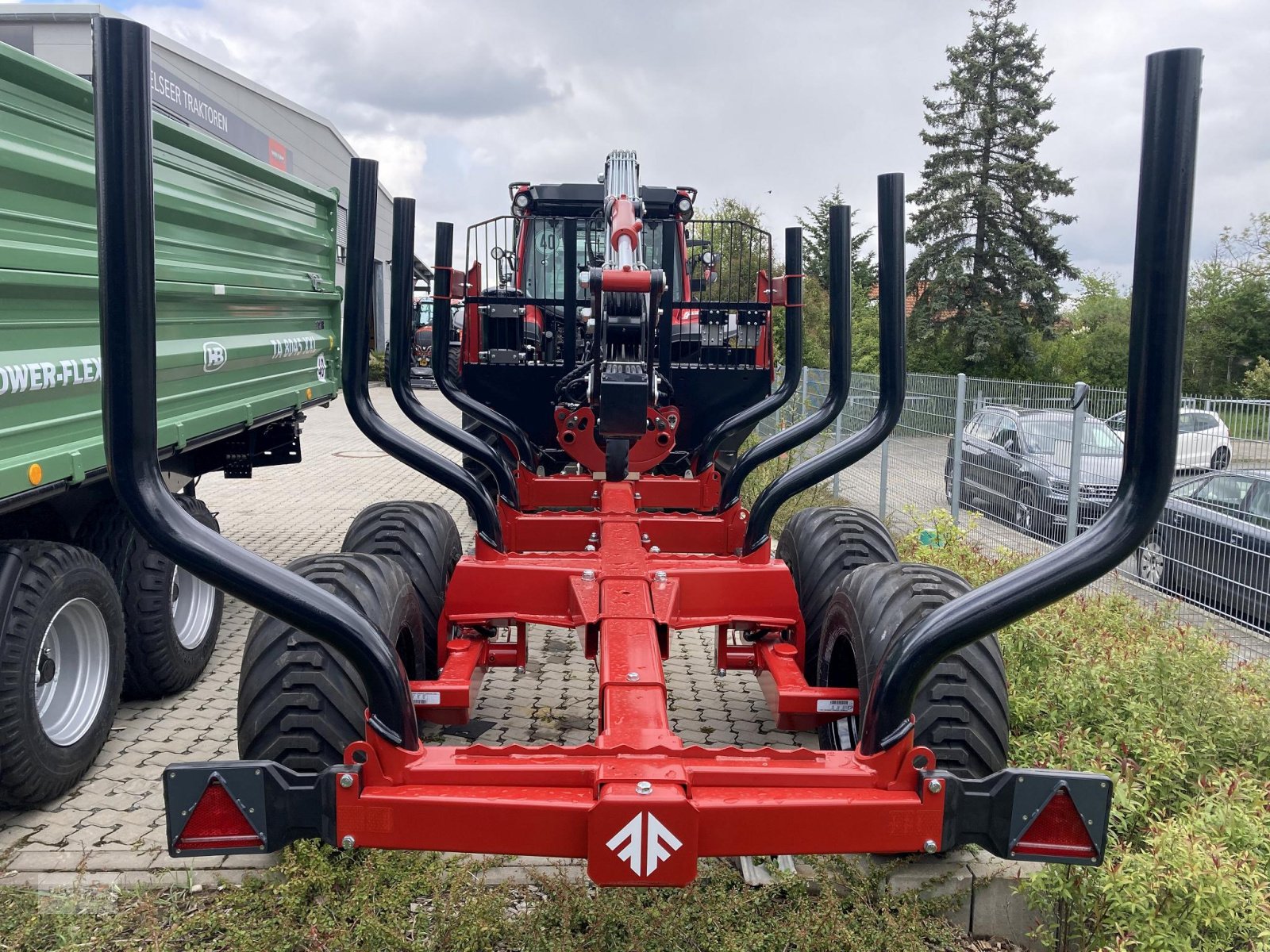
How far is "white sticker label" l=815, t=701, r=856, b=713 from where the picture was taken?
3.07 meters

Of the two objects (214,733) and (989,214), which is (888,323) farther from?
(989,214)

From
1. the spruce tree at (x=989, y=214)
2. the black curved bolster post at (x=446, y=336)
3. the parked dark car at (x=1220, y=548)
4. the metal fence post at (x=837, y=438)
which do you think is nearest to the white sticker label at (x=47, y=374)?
the black curved bolster post at (x=446, y=336)

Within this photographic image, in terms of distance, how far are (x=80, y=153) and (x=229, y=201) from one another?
1800 millimetres

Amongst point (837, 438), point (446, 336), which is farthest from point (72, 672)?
point (837, 438)

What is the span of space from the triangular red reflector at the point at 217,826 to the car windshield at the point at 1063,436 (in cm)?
655

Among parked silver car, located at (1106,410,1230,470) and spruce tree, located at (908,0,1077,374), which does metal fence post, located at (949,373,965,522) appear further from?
spruce tree, located at (908,0,1077,374)

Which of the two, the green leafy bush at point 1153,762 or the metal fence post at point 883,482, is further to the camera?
the metal fence post at point 883,482

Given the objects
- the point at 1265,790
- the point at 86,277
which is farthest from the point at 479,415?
the point at 1265,790

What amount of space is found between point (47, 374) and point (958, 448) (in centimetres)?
728

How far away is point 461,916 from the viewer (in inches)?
109

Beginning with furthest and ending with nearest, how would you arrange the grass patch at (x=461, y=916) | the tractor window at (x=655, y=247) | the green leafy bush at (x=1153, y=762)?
the tractor window at (x=655, y=247)
the grass patch at (x=461, y=916)
the green leafy bush at (x=1153, y=762)

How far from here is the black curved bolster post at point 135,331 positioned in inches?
67.2

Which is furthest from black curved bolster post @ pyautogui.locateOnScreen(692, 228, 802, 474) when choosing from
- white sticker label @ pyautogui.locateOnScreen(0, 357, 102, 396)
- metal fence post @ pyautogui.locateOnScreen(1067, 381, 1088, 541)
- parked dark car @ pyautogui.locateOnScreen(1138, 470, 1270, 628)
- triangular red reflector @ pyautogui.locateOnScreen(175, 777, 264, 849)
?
triangular red reflector @ pyautogui.locateOnScreen(175, 777, 264, 849)

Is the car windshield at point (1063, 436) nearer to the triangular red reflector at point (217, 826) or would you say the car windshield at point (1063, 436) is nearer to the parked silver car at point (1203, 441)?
the parked silver car at point (1203, 441)
